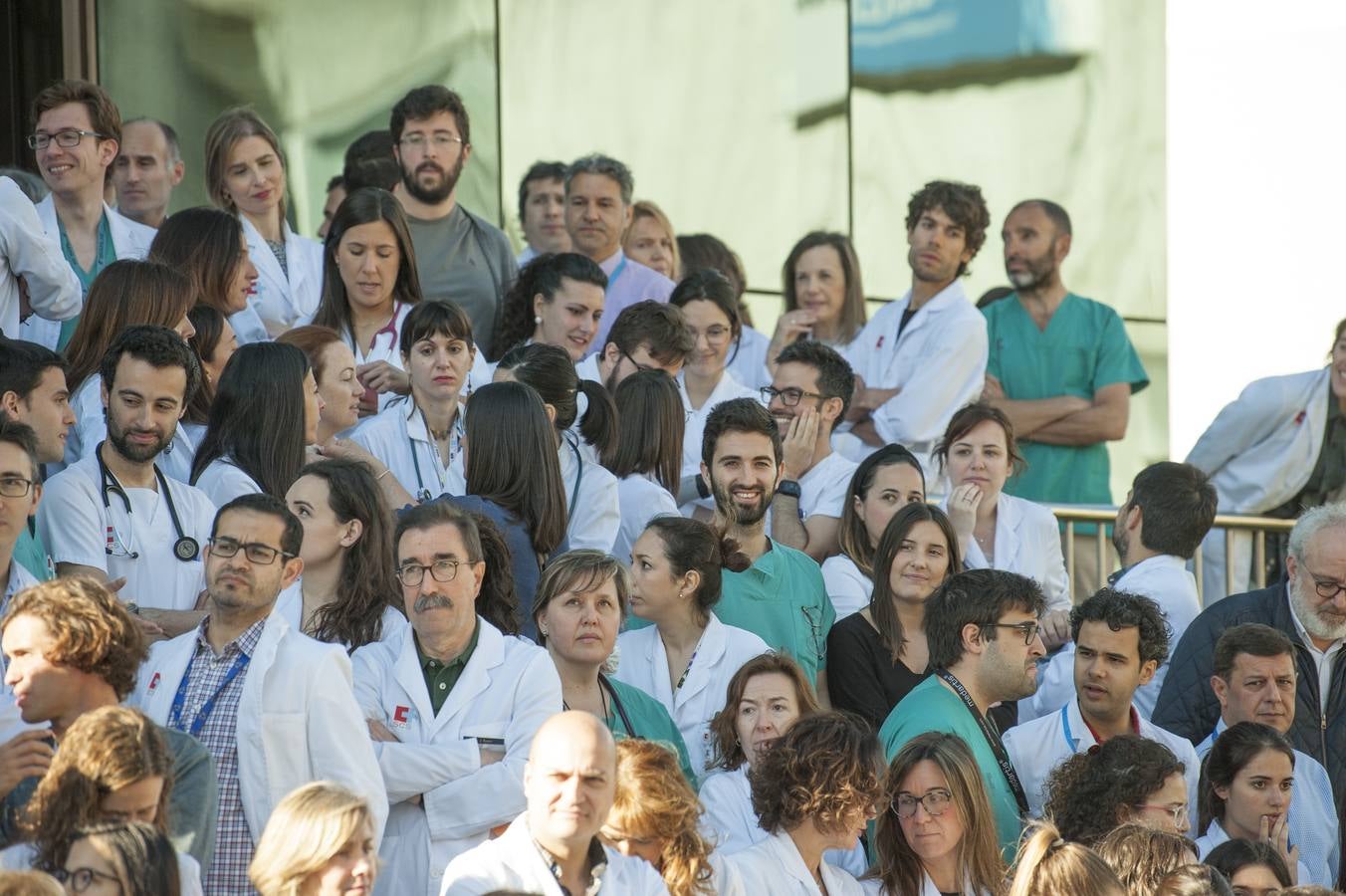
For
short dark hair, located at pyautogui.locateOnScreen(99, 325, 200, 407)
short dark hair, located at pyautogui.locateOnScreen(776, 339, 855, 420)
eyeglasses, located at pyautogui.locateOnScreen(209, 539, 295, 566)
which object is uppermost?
short dark hair, located at pyautogui.locateOnScreen(99, 325, 200, 407)

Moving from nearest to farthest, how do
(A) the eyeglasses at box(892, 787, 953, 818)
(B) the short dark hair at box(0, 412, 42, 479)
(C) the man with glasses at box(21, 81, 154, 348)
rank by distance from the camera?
(B) the short dark hair at box(0, 412, 42, 479) < (A) the eyeglasses at box(892, 787, 953, 818) < (C) the man with glasses at box(21, 81, 154, 348)

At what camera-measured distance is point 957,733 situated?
6.54m

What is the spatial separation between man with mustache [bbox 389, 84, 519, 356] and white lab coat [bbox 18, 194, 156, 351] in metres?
1.26

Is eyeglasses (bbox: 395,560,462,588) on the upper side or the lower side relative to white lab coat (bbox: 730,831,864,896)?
upper

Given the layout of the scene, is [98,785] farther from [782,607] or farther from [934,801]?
[782,607]

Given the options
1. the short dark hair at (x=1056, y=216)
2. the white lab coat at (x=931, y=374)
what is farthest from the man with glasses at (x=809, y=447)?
the short dark hair at (x=1056, y=216)

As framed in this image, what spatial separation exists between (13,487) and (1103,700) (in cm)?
345

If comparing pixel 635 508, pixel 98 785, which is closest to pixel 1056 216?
pixel 635 508

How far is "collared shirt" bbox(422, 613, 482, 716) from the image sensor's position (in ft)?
19.5

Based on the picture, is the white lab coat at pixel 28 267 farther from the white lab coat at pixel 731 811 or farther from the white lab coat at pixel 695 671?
the white lab coat at pixel 731 811

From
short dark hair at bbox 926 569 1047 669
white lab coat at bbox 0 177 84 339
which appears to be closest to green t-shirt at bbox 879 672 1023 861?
short dark hair at bbox 926 569 1047 669

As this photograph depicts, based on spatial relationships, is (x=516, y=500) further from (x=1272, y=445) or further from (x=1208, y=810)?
(x=1272, y=445)

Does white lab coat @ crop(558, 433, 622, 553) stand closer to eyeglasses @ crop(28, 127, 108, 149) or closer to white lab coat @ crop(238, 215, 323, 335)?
white lab coat @ crop(238, 215, 323, 335)

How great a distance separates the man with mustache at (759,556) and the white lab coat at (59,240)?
2287 millimetres
